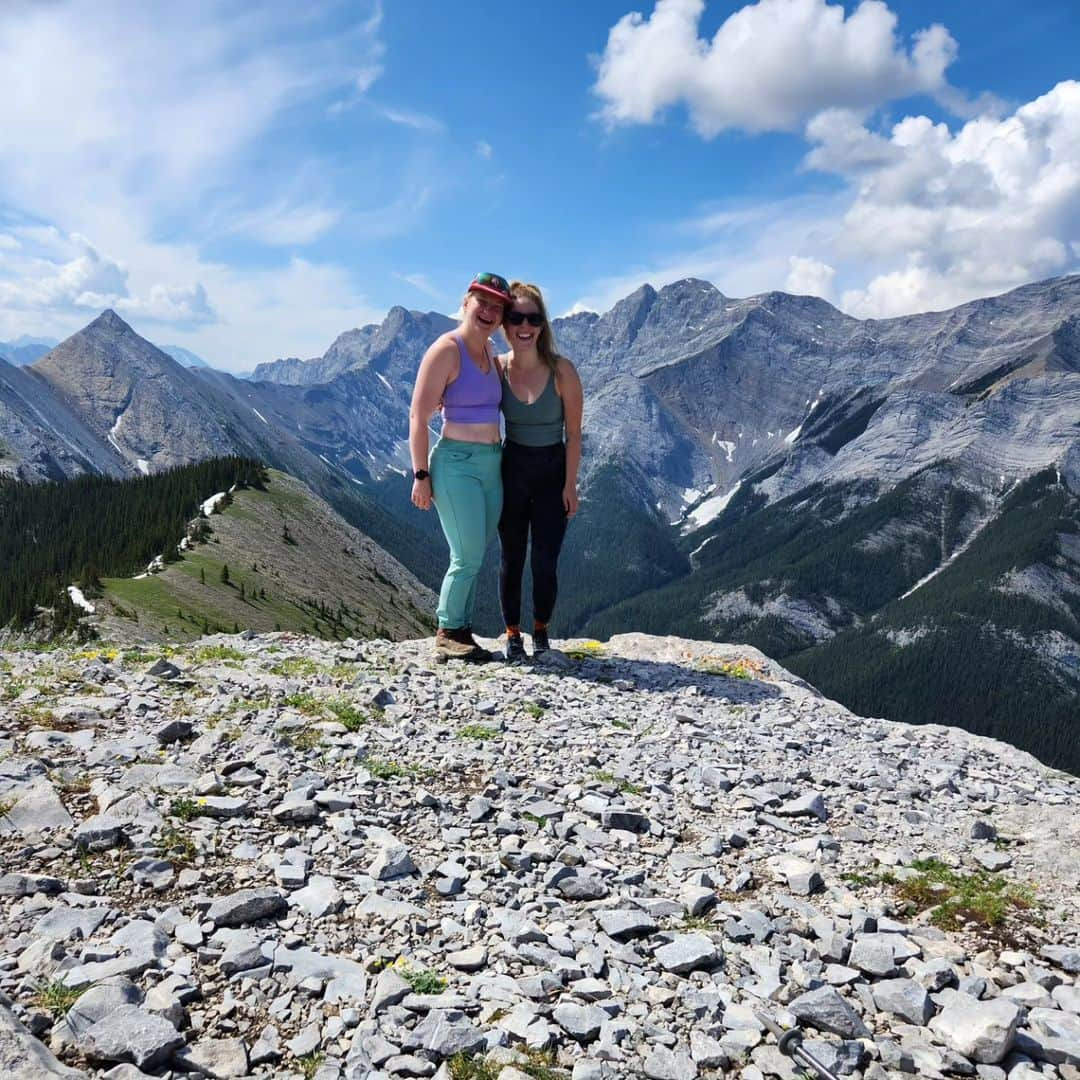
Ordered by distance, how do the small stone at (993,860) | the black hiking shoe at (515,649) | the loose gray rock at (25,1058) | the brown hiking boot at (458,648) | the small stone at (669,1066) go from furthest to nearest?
the black hiking shoe at (515,649)
the brown hiking boot at (458,648)
the small stone at (993,860)
the small stone at (669,1066)
the loose gray rock at (25,1058)

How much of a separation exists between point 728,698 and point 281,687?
7.62 metres

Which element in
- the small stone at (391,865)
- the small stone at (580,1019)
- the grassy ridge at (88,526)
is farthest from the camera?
the grassy ridge at (88,526)

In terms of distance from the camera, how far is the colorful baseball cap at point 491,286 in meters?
11.7

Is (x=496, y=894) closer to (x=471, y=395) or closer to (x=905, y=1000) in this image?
(x=905, y=1000)

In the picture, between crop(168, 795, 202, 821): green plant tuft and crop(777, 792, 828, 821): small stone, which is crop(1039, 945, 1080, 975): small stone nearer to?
crop(777, 792, 828, 821): small stone

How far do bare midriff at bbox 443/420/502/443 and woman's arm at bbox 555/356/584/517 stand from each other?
1.33 metres

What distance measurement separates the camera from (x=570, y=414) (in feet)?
42.4

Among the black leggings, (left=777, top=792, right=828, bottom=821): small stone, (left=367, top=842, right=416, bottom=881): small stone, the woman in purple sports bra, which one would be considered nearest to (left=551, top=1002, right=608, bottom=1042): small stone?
(left=367, top=842, right=416, bottom=881): small stone

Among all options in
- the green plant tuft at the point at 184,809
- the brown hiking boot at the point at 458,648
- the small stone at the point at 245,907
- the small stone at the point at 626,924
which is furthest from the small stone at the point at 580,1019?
the brown hiking boot at the point at 458,648

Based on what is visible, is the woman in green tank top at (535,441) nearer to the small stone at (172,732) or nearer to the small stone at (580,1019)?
the small stone at (172,732)

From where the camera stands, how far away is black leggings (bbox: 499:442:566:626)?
42.4 feet

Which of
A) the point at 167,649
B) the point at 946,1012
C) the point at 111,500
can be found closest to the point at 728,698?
the point at 946,1012

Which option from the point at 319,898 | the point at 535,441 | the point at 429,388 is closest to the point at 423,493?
the point at 429,388

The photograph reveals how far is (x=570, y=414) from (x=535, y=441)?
81 cm
